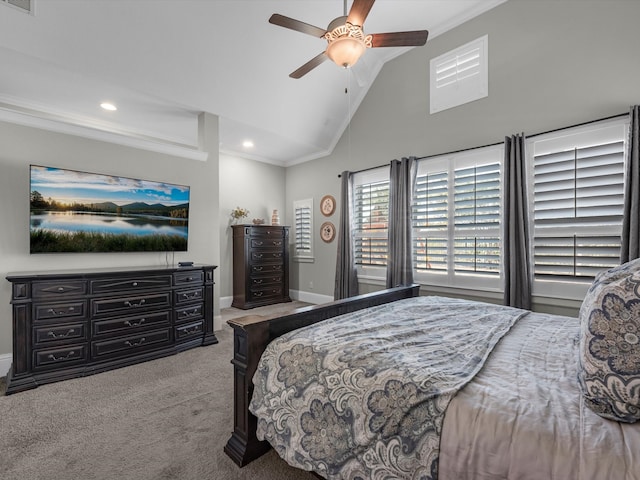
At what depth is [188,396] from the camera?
249 cm

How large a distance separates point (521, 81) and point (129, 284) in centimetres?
472

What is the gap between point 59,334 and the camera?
108 inches

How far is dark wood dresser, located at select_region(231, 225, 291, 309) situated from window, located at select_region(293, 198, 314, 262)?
37 centimetres

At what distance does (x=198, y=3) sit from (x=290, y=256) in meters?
4.30

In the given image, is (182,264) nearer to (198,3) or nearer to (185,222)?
(185,222)

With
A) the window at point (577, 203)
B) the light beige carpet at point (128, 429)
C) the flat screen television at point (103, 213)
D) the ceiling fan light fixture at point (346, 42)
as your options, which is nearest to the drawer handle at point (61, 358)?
the light beige carpet at point (128, 429)

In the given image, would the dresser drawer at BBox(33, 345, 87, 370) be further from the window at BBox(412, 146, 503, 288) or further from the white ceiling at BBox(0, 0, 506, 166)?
the window at BBox(412, 146, 503, 288)

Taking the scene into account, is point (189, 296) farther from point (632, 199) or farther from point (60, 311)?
point (632, 199)

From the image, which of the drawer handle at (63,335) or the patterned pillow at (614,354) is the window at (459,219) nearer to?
the patterned pillow at (614,354)

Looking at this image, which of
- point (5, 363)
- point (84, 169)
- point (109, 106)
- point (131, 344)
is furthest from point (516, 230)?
point (5, 363)

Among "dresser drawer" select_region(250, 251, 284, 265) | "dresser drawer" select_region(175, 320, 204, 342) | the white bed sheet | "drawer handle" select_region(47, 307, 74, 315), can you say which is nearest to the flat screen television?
"drawer handle" select_region(47, 307, 74, 315)

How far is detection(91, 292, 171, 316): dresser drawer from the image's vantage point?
293 centimetres

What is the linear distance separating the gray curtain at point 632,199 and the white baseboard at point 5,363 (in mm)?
5671

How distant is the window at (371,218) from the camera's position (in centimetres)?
471
